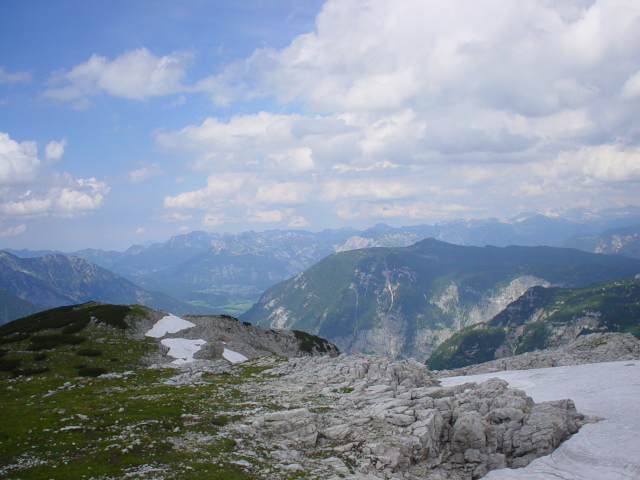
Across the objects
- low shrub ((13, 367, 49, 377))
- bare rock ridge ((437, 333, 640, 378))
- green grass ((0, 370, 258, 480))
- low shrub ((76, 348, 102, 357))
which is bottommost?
bare rock ridge ((437, 333, 640, 378))

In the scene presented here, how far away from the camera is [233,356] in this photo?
80375 mm

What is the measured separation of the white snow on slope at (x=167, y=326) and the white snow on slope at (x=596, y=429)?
74.8 m

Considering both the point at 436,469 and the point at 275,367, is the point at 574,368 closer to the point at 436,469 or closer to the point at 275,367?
the point at 436,469

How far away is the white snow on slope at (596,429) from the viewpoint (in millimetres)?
30094

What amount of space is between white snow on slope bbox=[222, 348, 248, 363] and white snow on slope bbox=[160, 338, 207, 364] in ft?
21.3

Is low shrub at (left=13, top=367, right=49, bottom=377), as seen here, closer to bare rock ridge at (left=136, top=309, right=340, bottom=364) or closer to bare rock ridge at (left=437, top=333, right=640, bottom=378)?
bare rock ridge at (left=136, top=309, right=340, bottom=364)

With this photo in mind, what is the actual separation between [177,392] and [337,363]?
1127 inches

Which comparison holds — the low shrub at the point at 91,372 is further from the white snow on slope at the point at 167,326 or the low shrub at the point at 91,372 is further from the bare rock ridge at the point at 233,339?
the white snow on slope at the point at 167,326

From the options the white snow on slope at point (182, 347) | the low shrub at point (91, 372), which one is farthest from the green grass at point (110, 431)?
the white snow on slope at point (182, 347)

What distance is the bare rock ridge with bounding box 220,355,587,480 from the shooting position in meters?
30.2

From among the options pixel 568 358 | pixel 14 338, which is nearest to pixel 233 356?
pixel 14 338

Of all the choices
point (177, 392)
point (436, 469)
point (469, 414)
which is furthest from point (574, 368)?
point (177, 392)

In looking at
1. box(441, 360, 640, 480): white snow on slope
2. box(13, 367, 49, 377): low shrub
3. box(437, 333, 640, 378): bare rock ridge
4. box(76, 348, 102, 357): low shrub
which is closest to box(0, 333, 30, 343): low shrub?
box(76, 348, 102, 357): low shrub

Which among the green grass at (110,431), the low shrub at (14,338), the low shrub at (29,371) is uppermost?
the low shrub at (14,338)
